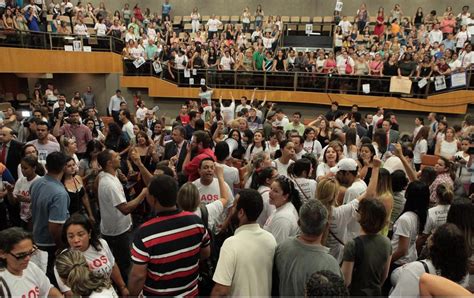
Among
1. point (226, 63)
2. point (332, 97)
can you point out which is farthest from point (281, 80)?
point (226, 63)

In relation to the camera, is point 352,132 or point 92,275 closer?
point 92,275

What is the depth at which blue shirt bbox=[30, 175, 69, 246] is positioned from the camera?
10.2 feet

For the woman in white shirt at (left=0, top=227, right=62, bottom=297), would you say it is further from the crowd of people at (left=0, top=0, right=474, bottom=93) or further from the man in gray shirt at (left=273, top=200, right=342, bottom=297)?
the crowd of people at (left=0, top=0, right=474, bottom=93)

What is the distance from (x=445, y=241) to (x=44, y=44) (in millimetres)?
12992

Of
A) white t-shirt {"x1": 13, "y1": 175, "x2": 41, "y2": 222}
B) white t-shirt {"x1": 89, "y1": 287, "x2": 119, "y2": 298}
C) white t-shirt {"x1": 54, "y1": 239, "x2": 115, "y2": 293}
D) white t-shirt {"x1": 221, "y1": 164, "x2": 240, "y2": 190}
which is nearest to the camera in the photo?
white t-shirt {"x1": 89, "y1": 287, "x2": 119, "y2": 298}

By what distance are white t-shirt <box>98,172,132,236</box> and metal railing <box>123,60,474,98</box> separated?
1034 centimetres

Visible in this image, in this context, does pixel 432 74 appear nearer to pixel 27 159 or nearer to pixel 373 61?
pixel 373 61

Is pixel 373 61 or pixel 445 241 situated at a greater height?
pixel 373 61

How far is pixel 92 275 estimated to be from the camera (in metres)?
2.14

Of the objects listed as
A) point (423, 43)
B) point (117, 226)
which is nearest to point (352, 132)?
point (117, 226)

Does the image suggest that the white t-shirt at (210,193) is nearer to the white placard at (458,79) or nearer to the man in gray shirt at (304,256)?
the man in gray shirt at (304,256)

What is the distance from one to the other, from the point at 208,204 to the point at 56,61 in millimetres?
11434

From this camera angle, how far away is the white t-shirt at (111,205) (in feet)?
11.5

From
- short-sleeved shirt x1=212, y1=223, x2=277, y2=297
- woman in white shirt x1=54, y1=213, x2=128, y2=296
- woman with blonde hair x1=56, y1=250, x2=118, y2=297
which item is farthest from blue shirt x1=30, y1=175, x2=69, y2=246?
short-sleeved shirt x1=212, y1=223, x2=277, y2=297
